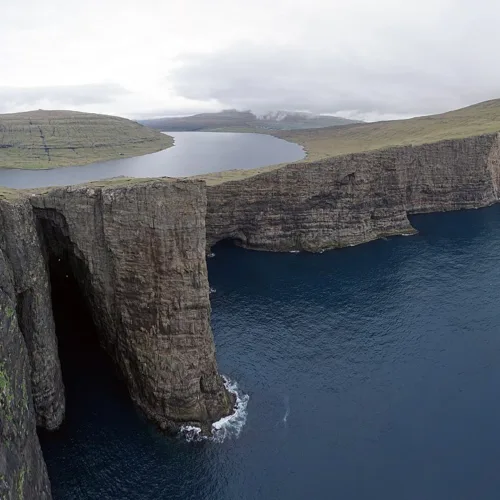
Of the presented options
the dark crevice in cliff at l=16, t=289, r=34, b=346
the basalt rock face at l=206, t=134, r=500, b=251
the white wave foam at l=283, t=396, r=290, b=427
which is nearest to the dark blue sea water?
the white wave foam at l=283, t=396, r=290, b=427

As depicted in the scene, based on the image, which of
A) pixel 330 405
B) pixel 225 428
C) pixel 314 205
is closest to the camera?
pixel 225 428

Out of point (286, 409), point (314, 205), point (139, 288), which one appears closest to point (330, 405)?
point (286, 409)

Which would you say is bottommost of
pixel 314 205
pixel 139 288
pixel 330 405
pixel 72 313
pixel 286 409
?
pixel 286 409

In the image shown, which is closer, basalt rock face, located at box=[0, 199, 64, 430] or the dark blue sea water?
the dark blue sea water

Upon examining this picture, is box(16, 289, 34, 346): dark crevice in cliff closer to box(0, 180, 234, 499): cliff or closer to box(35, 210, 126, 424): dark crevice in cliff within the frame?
box(0, 180, 234, 499): cliff

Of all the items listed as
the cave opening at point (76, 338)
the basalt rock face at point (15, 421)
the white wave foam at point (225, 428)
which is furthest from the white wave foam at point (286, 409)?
the basalt rock face at point (15, 421)

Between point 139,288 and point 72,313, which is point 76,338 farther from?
point 139,288

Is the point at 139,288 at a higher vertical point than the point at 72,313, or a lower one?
higher
